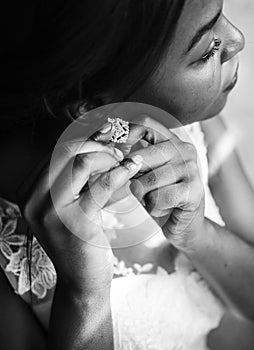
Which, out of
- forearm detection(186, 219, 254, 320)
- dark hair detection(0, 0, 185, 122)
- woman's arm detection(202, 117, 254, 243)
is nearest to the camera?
dark hair detection(0, 0, 185, 122)

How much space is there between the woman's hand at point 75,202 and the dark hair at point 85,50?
7 cm

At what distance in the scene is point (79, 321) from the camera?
677 mm

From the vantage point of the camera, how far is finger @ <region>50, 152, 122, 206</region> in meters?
0.56

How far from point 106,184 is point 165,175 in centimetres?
7

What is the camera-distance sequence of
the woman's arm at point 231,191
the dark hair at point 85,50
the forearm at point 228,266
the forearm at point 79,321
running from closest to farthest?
the dark hair at point 85,50
the forearm at point 79,321
the forearm at point 228,266
the woman's arm at point 231,191

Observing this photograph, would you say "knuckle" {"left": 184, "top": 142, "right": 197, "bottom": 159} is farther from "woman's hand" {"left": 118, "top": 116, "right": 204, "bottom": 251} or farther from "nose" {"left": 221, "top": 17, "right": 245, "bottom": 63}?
"nose" {"left": 221, "top": 17, "right": 245, "bottom": 63}

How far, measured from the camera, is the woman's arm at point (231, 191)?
0.91 metres

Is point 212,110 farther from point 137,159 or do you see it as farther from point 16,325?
point 16,325

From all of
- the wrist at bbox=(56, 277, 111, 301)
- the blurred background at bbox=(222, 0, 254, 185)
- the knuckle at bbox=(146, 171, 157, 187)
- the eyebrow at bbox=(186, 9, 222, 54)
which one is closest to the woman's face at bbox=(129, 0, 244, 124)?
the eyebrow at bbox=(186, 9, 222, 54)

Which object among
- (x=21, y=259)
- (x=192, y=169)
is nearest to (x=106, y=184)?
(x=192, y=169)

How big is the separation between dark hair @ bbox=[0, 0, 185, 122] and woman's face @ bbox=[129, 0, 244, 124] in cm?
2

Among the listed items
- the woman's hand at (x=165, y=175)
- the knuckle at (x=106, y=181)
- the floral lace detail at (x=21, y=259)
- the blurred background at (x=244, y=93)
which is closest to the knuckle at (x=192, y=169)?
the woman's hand at (x=165, y=175)

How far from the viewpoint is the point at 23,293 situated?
74cm

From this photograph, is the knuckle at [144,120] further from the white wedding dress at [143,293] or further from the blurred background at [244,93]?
the blurred background at [244,93]
